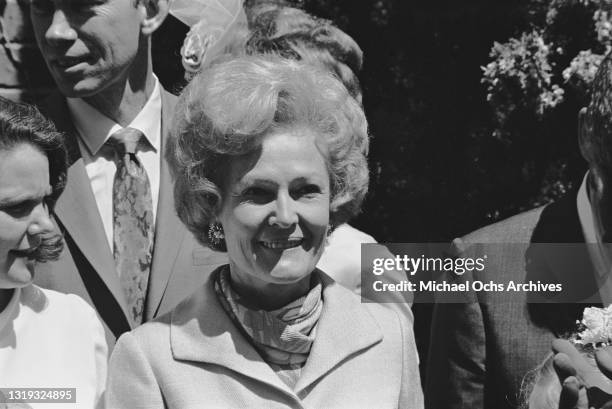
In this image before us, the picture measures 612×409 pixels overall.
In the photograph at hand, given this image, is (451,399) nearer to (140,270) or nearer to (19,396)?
(140,270)

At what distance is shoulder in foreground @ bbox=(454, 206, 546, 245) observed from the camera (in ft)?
11.8

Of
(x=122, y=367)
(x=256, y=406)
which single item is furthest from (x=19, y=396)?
(x=256, y=406)

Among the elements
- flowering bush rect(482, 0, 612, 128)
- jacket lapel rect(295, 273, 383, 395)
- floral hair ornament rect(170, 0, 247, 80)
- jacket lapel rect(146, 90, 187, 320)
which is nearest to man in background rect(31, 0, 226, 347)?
jacket lapel rect(146, 90, 187, 320)

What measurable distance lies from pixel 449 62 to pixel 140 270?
2077 mm

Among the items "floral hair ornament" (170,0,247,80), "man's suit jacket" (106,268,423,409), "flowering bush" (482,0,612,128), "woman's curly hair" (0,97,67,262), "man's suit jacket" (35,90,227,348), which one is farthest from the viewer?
"flowering bush" (482,0,612,128)

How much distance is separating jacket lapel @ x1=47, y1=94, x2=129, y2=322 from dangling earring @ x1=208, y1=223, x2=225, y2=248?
567mm

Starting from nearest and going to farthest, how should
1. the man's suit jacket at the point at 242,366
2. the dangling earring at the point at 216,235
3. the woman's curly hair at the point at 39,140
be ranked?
the man's suit jacket at the point at 242,366 → the dangling earring at the point at 216,235 → the woman's curly hair at the point at 39,140

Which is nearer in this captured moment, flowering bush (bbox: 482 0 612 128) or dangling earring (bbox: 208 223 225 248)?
dangling earring (bbox: 208 223 225 248)

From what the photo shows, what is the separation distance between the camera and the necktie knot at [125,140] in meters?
3.65

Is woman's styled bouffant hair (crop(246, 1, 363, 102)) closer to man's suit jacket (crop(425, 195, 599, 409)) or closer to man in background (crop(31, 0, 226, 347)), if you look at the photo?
man in background (crop(31, 0, 226, 347))

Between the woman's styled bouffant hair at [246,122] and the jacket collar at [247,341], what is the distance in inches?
8.1

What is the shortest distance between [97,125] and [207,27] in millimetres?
696

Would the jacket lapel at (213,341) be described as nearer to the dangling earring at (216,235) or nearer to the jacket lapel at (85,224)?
the dangling earring at (216,235)

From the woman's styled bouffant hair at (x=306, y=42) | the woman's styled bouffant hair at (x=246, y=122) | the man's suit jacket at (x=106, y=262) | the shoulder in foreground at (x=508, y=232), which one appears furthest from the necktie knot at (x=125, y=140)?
the shoulder in foreground at (x=508, y=232)
